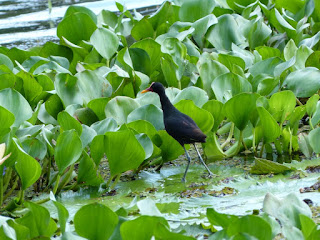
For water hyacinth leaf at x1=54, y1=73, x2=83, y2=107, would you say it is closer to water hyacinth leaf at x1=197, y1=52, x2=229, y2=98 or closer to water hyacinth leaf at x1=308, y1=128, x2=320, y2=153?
water hyacinth leaf at x1=197, y1=52, x2=229, y2=98

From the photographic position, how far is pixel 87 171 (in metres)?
3.78

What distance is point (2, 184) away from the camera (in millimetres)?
3600

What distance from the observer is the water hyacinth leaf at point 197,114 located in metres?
4.15

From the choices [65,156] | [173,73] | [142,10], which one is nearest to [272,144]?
[173,73]

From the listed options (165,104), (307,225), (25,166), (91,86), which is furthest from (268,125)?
(307,225)

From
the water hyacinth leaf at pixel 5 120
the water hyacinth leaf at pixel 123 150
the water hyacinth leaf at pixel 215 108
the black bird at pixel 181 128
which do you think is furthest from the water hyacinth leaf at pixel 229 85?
the water hyacinth leaf at pixel 5 120

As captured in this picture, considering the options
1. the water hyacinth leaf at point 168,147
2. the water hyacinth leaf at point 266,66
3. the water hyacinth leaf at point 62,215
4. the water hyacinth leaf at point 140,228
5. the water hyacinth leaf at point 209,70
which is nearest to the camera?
the water hyacinth leaf at point 140,228

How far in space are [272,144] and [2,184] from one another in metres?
1.99

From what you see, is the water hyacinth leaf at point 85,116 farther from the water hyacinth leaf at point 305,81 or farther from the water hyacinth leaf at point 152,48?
the water hyacinth leaf at point 305,81

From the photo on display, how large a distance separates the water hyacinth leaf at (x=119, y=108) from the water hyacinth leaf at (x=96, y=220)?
66.0 inches

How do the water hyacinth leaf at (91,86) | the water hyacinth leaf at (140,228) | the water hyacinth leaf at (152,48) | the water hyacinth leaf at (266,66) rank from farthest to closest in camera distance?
the water hyacinth leaf at (152,48), the water hyacinth leaf at (266,66), the water hyacinth leaf at (91,86), the water hyacinth leaf at (140,228)

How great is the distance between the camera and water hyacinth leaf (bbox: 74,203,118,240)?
97.7 inches

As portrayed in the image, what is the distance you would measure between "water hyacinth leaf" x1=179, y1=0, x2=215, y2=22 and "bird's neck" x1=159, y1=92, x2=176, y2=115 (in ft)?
6.52

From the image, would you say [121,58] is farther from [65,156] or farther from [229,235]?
[229,235]
